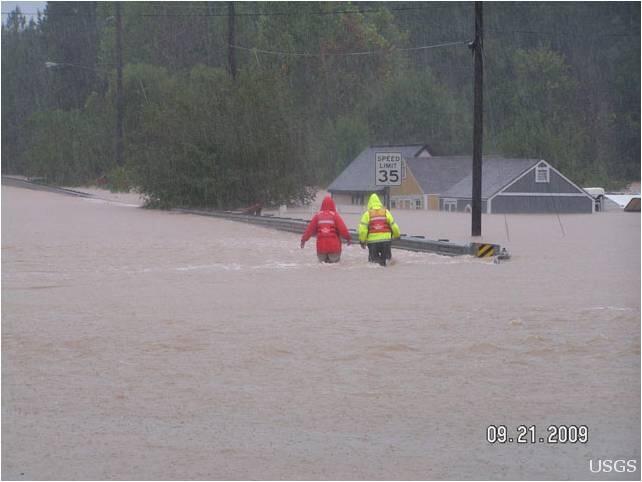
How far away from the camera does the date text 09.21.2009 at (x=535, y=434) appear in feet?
28.5

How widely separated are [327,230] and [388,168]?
14.6 ft

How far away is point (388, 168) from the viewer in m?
26.7

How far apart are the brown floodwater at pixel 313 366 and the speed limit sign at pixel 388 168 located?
7.77 feet

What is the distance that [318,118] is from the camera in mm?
93625

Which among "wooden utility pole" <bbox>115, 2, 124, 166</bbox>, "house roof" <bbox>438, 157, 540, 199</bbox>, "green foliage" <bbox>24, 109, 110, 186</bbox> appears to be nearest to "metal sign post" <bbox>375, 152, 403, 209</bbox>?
"house roof" <bbox>438, 157, 540, 199</bbox>

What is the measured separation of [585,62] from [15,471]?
89961 mm

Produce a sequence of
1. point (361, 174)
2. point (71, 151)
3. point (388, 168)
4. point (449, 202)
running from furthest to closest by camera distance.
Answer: point (71, 151) → point (361, 174) → point (449, 202) → point (388, 168)

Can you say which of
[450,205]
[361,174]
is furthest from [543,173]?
[361,174]

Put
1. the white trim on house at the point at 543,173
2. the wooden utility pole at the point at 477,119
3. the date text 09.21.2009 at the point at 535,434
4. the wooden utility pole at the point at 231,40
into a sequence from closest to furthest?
1. the date text 09.21.2009 at the point at 535,434
2. the wooden utility pole at the point at 477,119
3. the wooden utility pole at the point at 231,40
4. the white trim on house at the point at 543,173

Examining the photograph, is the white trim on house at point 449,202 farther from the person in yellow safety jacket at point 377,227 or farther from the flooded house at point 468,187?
the person in yellow safety jacket at point 377,227

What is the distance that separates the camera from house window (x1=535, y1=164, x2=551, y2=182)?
53.1m

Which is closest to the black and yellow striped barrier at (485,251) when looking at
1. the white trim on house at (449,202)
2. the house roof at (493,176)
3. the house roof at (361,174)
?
the house roof at (493,176)

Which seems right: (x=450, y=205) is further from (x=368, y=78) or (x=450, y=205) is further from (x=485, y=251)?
(x=368, y=78)

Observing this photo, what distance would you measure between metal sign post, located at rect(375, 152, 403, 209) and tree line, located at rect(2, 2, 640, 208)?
35.3m
